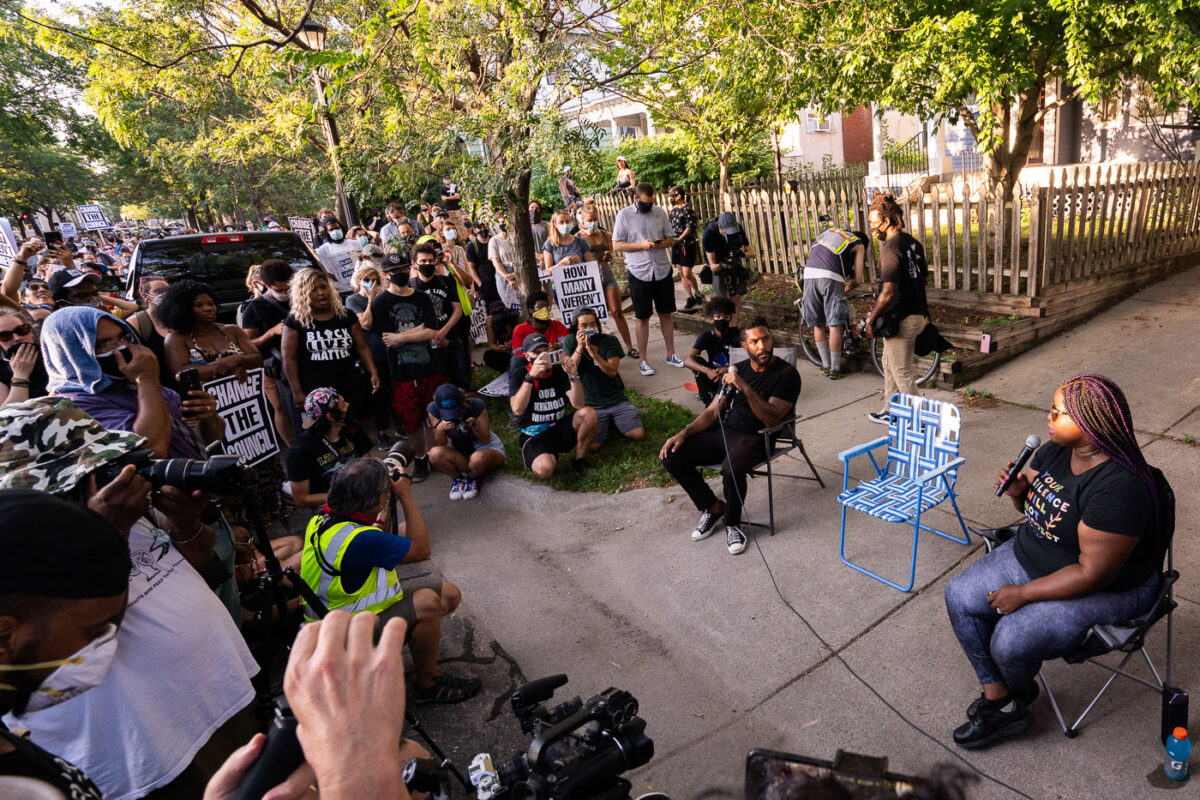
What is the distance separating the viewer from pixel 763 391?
15.5 ft

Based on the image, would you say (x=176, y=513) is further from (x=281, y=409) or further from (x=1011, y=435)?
(x=1011, y=435)

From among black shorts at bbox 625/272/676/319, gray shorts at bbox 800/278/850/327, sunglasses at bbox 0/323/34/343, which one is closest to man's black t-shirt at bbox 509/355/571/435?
black shorts at bbox 625/272/676/319

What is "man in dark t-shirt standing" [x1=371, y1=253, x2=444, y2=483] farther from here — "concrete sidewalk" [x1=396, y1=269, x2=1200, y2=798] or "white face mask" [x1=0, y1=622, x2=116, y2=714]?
"white face mask" [x1=0, y1=622, x2=116, y2=714]

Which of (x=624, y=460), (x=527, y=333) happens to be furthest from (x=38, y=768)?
(x=527, y=333)

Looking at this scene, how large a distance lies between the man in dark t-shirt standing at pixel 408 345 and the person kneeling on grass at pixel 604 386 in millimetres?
1261

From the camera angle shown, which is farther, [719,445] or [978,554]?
[719,445]

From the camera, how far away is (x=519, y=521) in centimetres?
535

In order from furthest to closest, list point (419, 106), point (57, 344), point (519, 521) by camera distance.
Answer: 1. point (419, 106)
2. point (519, 521)
3. point (57, 344)

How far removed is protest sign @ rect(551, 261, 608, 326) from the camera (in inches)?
283

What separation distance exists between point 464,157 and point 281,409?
2.96 metres

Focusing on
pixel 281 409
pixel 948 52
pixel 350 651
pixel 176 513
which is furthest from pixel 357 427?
pixel 948 52

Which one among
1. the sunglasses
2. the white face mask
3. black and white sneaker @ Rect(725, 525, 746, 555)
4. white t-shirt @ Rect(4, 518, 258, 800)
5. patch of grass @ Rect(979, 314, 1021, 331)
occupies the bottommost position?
black and white sneaker @ Rect(725, 525, 746, 555)

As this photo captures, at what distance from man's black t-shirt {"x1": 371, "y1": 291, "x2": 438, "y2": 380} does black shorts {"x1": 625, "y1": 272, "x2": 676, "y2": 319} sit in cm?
256

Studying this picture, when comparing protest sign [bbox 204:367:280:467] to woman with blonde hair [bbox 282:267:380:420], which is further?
woman with blonde hair [bbox 282:267:380:420]
